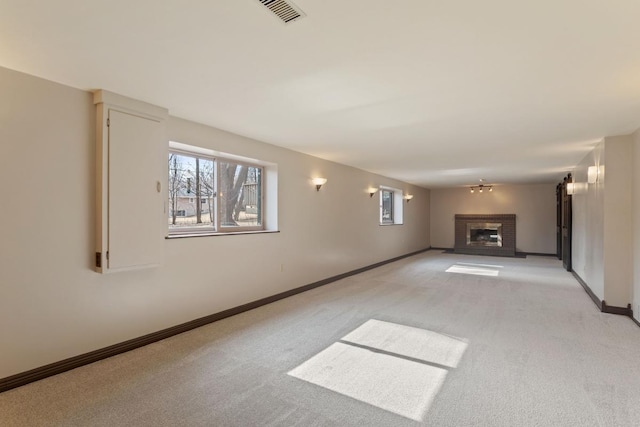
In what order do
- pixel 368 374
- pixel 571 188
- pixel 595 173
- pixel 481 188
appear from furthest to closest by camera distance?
pixel 481 188
pixel 571 188
pixel 595 173
pixel 368 374

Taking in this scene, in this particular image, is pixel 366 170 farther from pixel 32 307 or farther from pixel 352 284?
pixel 32 307

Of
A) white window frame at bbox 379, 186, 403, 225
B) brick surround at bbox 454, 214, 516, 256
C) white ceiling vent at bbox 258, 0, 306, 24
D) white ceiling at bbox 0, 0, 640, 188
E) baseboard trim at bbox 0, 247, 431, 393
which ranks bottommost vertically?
baseboard trim at bbox 0, 247, 431, 393

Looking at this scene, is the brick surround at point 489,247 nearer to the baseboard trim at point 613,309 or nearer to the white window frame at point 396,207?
the white window frame at point 396,207

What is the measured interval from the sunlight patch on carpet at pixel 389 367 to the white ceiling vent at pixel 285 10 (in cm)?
233

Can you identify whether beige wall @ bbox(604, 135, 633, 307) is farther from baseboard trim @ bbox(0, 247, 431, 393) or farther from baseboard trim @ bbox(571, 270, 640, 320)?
baseboard trim @ bbox(0, 247, 431, 393)

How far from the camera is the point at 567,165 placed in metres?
6.33

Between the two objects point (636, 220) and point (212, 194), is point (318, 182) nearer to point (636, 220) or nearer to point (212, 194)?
point (212, 194)

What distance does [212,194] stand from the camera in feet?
13.3

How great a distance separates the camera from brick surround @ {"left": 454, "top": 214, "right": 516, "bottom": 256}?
32.7 ft

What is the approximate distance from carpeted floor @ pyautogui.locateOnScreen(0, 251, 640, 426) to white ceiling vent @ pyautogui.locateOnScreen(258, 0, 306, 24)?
2.26 m

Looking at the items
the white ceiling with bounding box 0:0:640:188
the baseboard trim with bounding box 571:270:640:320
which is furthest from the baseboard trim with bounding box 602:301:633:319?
the white ceiling with bounding box 0:0:640:188

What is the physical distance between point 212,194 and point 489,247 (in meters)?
9.08

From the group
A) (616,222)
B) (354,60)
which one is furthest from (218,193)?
(616,222)

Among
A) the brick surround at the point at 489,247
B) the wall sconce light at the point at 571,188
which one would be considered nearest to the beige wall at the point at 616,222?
the wall sconce light at the point at 571,188
